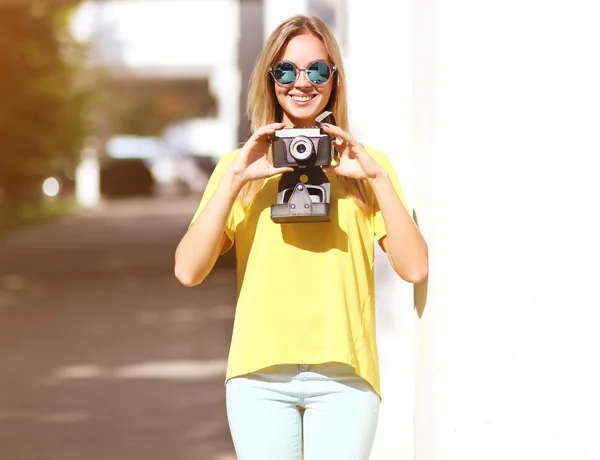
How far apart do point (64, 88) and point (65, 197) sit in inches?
360

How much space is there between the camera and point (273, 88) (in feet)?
10.3

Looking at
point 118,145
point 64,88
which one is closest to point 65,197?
point 64,88

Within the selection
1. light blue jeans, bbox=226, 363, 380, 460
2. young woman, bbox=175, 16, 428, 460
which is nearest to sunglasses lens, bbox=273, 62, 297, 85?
young woman, bbox=175, 16, 428, 460

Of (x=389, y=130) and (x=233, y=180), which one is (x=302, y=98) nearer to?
(x=233, y=180)

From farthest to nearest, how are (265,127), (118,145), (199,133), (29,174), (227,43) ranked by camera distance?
(199,133) < (118,145) < (227,43) < (29,174) < (265,127)

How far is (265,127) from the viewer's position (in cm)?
292

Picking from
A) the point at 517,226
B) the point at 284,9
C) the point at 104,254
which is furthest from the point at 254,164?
the point at 104,254

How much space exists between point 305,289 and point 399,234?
0.82ft

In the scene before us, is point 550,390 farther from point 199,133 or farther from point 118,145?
point 199,133

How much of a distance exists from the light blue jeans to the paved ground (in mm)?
3537

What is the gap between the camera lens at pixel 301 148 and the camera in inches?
114

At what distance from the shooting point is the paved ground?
6793 mm

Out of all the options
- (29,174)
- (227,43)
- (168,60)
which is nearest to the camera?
(29,174)

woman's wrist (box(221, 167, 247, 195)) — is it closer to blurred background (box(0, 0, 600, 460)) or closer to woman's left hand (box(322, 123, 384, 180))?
woman's left hand (box(322, 123, 384, 180))
